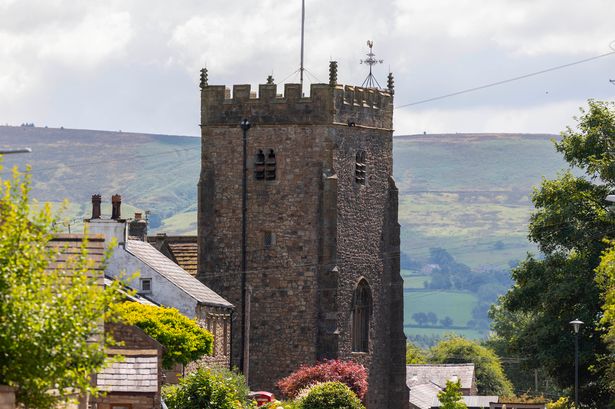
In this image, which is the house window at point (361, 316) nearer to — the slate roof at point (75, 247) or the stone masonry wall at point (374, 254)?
the stone masonry wall at point (374, 254)

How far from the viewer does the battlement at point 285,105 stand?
84250 mm

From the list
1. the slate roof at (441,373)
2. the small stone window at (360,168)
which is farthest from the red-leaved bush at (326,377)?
the slate roof at (441,373)

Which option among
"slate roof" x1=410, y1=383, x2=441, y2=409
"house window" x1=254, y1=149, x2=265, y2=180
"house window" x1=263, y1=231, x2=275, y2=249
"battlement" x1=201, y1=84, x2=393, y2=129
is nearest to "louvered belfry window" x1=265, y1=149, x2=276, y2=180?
"house window" x1=254, y1=149, x2=265, y2=180

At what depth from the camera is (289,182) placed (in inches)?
3327

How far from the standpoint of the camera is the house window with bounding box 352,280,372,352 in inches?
3376

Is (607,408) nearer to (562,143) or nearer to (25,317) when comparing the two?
(562,143)

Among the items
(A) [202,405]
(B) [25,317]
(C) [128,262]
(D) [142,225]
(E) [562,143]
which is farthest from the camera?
(D) [142,225]

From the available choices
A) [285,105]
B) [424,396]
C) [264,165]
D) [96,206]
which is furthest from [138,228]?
[424,396]

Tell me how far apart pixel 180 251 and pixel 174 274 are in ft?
46.0

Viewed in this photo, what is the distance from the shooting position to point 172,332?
213ft

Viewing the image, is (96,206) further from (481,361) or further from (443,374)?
(481,361)

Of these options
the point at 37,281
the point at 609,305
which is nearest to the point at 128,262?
the point at 609,305

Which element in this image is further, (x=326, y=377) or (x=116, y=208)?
(x=326, y=377)

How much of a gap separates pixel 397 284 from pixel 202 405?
36.9 m
